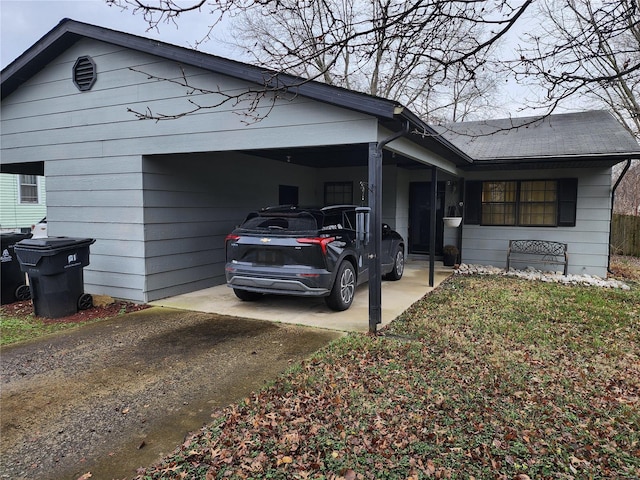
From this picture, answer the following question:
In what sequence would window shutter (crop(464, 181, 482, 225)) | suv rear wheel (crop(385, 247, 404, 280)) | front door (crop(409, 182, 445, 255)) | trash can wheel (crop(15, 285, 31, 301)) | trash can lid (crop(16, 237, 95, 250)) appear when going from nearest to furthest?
trash can lid (crop(16, 237, 95, 250)), trash can wheel (crop(15, 285, 31, 301)), suv rear wheel (crop(385, 247, 404, 280)), window shutter (crop(464, 181, 482, 225)), front door (crop(409, 182, 445, 255))

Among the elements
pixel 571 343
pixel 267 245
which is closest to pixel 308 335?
pixel 267 245

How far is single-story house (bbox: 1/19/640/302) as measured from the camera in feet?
17.3

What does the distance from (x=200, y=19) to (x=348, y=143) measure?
8.17ft

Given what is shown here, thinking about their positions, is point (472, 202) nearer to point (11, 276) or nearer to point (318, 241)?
point (318, 241)

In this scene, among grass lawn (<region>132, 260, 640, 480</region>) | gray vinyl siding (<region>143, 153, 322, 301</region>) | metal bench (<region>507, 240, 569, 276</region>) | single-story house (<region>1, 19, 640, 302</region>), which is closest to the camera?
grass lawn (<region>132, 260, 640, 480</region>)

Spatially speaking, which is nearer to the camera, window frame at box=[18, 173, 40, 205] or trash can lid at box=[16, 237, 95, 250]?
trash can lid at box=[16, 237, 95, 250]

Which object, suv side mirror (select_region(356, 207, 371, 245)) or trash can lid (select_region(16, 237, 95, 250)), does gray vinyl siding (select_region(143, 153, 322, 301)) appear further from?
suv side mirror (select_region(356, 207, 371, 245))

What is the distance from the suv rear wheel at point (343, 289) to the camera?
5820mm

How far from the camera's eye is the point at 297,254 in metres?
5.52

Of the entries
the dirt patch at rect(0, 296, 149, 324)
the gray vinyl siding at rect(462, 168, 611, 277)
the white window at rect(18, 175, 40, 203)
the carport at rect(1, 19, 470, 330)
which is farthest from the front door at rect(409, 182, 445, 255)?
the white window at rect(18, 175, 40, 203)

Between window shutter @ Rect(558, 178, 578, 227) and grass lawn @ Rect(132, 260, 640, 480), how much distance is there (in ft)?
15.9

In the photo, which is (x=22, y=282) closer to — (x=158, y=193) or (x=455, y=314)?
(x=158, y=193)

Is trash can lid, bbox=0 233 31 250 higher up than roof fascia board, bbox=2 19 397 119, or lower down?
lower down

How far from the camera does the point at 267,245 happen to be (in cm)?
566
